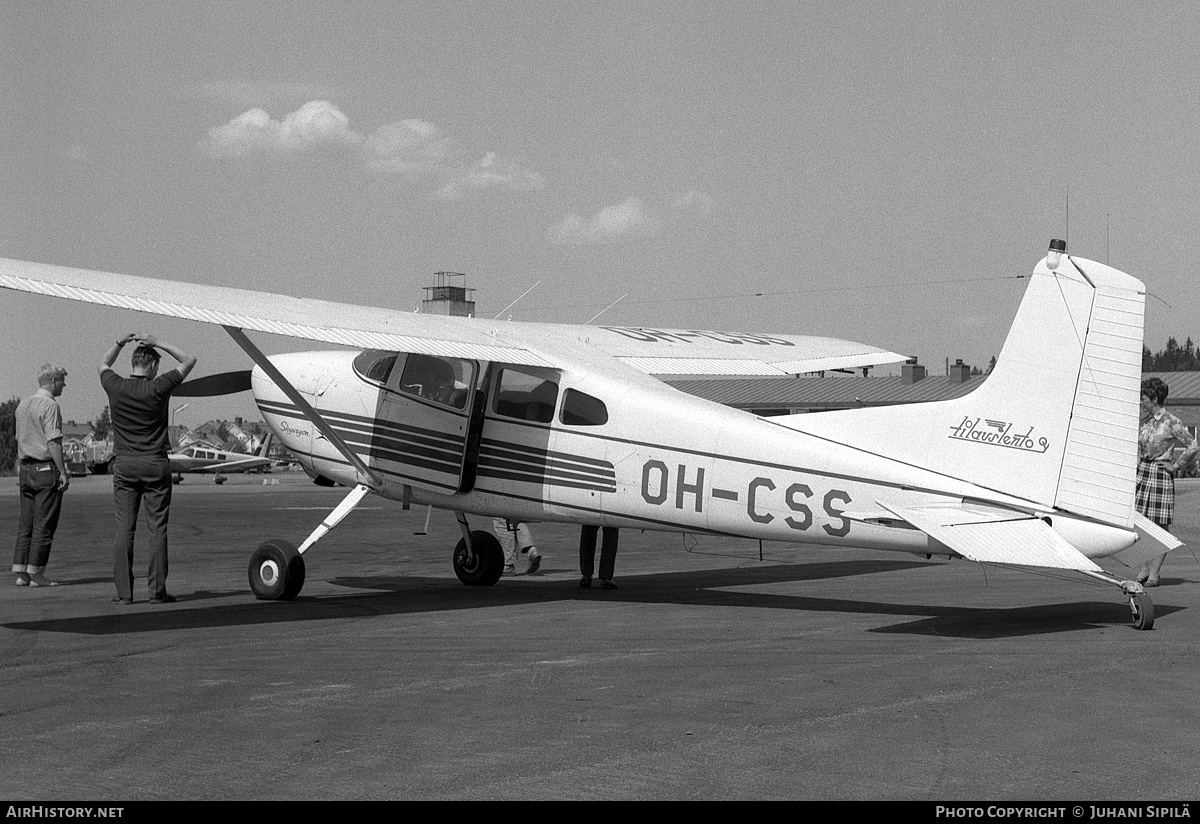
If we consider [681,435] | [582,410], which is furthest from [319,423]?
[681,435]

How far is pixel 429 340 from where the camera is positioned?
10562mm

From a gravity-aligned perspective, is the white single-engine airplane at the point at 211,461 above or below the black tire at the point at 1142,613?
below

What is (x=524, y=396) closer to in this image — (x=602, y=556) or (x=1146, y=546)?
(x=602, y=556)

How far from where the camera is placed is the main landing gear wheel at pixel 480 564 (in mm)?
12406

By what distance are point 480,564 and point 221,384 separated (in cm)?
330

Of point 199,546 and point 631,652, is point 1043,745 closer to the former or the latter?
point 631,652

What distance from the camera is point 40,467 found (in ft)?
38.8

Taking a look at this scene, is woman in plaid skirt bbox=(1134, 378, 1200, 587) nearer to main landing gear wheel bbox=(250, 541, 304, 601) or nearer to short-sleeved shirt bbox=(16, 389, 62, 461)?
main landing gear wheel bbox=(250, 541, 304, 601)

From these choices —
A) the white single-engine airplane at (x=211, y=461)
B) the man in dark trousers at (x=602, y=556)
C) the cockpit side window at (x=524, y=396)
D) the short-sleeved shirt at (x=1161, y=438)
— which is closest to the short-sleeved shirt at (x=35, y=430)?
the cockpit side window at (x=524, y=396)

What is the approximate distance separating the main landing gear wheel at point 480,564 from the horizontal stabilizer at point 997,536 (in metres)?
4.71

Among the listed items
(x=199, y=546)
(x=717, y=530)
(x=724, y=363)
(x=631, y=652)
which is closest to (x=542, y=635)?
(x=631, y=652)

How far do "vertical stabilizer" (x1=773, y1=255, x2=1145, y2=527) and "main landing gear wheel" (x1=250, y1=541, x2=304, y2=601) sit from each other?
217 inches

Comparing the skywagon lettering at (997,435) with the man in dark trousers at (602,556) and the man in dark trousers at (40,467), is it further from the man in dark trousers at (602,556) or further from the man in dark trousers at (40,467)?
the man in dark trousers at (40,467)
